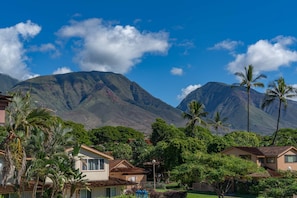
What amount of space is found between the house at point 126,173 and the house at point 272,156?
12.9 m

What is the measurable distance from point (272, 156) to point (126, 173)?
804 inches

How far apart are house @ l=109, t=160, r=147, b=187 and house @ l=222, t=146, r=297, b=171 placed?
12911 mm

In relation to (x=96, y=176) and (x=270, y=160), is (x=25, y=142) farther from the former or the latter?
(x=270, y=160)

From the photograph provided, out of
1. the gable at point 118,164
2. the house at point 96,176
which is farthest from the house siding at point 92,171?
the gable at point 118,164

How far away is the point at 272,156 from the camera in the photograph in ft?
187

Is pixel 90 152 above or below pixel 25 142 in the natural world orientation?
above

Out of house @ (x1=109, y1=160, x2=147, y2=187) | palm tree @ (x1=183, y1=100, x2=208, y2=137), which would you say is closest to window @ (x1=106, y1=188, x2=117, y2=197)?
house @ (x1=109, y1=160, x2=147, y2=187)

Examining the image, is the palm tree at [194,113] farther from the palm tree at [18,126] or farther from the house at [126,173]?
the palm tree at [18,126]

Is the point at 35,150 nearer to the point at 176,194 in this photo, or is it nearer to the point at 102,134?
the point at 176,194

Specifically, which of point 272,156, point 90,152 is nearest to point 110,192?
point 90,152

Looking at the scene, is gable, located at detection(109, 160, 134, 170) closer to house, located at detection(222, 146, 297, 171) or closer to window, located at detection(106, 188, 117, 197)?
house, located at detection(222, 146, 297, 171)

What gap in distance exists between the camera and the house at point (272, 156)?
186 ft

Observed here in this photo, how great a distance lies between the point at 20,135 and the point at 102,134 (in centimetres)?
8845

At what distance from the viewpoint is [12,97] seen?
21.3 m
